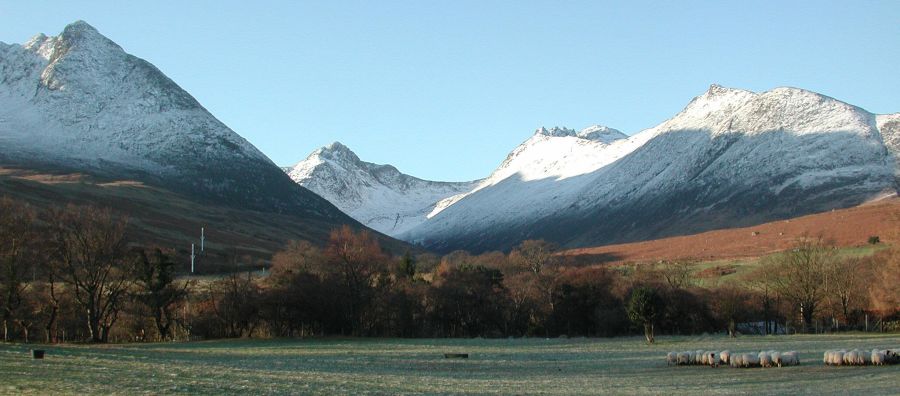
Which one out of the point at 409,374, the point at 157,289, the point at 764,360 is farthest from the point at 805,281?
the point at 409,374

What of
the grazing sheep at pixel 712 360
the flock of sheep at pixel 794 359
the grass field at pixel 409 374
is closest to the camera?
the grass field at pixel 409 374

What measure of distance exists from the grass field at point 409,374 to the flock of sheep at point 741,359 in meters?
1.10

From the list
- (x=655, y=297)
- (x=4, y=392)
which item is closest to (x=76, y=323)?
(x=655, y=297)

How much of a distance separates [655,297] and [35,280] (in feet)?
189

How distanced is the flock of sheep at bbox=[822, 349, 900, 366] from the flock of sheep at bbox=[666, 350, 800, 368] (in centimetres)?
181

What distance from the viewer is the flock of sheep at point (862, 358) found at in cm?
4742

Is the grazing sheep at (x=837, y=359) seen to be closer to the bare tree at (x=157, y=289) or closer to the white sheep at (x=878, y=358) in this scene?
the white sheep at (x=878, y=358)

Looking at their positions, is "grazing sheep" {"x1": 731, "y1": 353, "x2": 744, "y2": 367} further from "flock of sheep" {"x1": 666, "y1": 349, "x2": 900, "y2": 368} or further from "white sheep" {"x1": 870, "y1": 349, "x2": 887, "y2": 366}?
"white sheep" {"x1": 870, "y1": 349, "x2": 887, "y2": 366}

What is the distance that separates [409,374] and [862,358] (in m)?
24.2

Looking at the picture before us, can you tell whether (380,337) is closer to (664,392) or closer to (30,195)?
(664,392)

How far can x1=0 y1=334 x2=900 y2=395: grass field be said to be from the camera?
108 feet

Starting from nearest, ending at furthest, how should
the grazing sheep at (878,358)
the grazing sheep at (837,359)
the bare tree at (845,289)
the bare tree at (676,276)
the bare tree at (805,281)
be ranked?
the grazing sheep at (878,358) < the grazing sheep at (837,359) < the bare tree at (845,289) < the bare tree at (805,281) < the bare tree at (676,276)

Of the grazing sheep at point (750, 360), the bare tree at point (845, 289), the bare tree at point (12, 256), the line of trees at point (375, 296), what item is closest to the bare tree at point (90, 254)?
the line of trees at point (375, 296)

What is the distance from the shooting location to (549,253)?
143 meters
